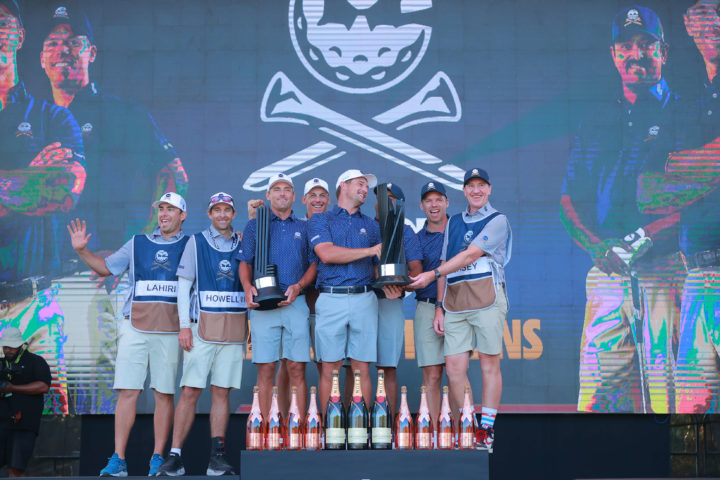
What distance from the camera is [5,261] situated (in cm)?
670

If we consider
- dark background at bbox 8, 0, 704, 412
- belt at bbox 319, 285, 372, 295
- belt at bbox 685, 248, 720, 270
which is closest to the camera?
belt at bbox 319, 285, 372, 295

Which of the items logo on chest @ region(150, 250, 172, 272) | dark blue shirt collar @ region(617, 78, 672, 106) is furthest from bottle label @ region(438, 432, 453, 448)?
dark blue shirt collar @ region(617, 78, 672, 106)

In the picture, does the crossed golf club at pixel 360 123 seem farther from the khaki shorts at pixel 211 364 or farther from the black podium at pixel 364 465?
the black podium at pixel 364 465

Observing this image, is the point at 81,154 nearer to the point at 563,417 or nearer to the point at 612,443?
the point at 563,417

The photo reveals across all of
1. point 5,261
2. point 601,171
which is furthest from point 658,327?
point 5,261

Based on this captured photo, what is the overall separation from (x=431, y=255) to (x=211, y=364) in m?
1.51

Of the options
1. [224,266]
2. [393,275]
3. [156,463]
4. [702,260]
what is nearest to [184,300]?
[224,266]

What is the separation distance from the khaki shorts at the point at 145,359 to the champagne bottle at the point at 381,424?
1380 mm

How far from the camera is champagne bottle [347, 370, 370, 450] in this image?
430 cm

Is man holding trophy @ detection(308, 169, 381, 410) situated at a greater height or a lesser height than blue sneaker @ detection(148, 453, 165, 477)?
greater

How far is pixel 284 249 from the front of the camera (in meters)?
4.99

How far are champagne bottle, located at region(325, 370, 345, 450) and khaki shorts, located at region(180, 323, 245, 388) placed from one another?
85 centimetres

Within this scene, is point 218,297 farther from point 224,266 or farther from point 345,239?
point 345,239

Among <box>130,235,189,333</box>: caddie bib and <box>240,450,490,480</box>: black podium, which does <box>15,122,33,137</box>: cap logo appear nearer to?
<box>130,235,189,333</box>: caddie bib
